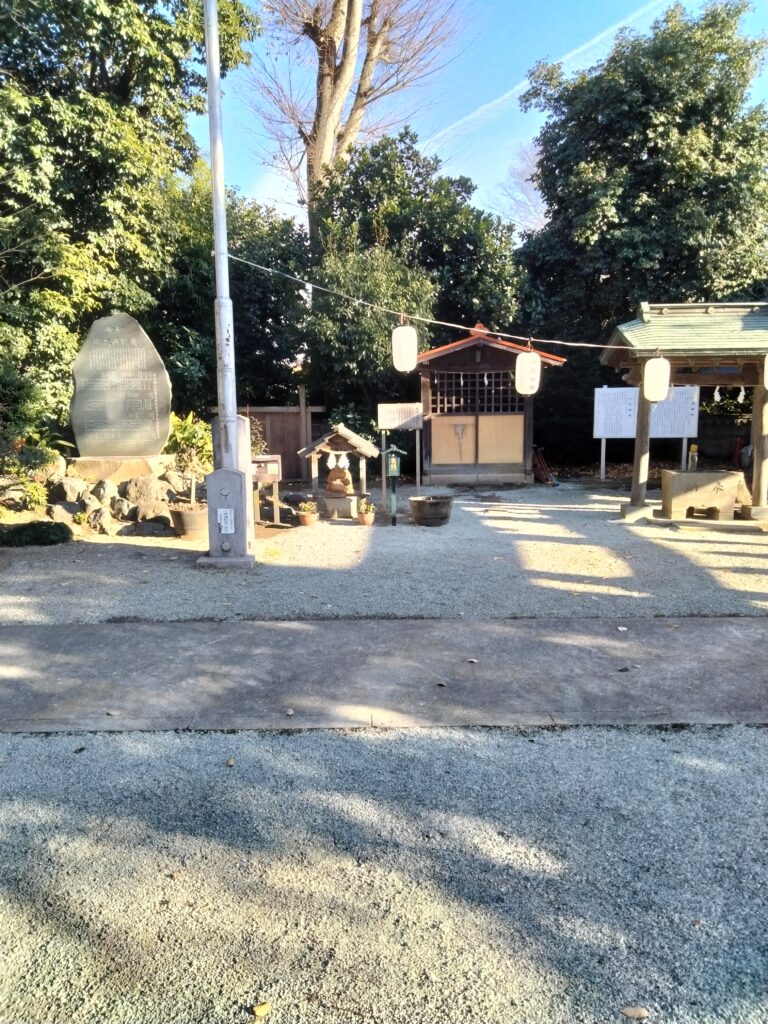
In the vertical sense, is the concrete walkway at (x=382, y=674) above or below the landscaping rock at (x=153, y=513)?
below

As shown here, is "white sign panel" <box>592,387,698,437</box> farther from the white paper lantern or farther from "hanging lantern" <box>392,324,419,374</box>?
"hanging lantern" <box>392,324,419,374</box>

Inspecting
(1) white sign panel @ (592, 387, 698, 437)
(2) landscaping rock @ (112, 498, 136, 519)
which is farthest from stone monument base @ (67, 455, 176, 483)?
(1) white sign panel @ (592, 387, 698, 437)

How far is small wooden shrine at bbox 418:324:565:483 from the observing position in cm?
1596

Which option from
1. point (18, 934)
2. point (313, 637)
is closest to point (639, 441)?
point (313, 637)

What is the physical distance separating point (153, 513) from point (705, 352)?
26.6 ft

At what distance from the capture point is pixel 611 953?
81.3 inches

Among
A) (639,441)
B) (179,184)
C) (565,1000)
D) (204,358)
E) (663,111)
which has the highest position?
(663,111)

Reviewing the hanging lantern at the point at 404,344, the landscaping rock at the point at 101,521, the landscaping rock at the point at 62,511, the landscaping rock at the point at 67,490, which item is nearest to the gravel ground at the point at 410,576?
the landscaping rock at the point at 101,521

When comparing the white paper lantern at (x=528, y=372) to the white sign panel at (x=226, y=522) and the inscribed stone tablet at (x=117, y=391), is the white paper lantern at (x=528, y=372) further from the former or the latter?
the white sign panel at (x=226, y=522)

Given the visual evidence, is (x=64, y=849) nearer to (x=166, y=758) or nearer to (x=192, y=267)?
(x=166, y=758)

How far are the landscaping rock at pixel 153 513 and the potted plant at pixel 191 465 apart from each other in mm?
173

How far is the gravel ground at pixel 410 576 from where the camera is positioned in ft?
18.6

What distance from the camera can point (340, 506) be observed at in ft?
34.7

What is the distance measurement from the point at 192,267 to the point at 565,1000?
15879mm
